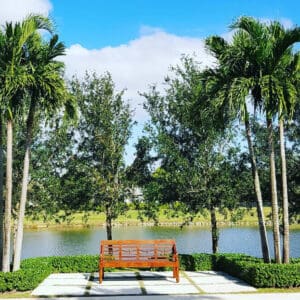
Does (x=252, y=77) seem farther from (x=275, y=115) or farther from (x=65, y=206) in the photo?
(x=65, y=206)

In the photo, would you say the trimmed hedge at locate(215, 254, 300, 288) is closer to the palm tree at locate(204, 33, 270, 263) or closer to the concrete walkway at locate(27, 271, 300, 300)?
the concrete walkway at locate(27, 271, 300, 300)

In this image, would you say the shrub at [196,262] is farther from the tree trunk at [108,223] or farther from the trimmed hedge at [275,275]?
the tree trunk at [108,223]

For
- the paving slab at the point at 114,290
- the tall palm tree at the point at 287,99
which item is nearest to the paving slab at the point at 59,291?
the paving slab at the point at 114,290

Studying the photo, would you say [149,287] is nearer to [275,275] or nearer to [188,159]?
[275,275]

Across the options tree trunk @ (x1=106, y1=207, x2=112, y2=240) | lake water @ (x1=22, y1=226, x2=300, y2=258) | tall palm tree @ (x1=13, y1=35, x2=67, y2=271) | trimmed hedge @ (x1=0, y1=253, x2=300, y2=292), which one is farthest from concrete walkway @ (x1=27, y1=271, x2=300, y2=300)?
lake water @ (x1=22, y1=226, x2=300, y2=258)

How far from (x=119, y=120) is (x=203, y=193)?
211 inches

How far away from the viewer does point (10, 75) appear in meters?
13.2

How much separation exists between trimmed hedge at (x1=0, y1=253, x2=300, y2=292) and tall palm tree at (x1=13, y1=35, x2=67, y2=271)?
81 cm

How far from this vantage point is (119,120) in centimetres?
2203

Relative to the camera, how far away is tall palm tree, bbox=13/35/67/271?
13945 mm

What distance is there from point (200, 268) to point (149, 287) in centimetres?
379

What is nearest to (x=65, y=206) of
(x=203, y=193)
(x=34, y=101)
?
(x=203, y=193)

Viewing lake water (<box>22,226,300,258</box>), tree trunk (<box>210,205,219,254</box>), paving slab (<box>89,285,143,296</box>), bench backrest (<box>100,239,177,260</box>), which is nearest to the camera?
paving slab (<box>89,285,143,296</box>)

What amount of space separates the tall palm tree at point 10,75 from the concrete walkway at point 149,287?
197cm
